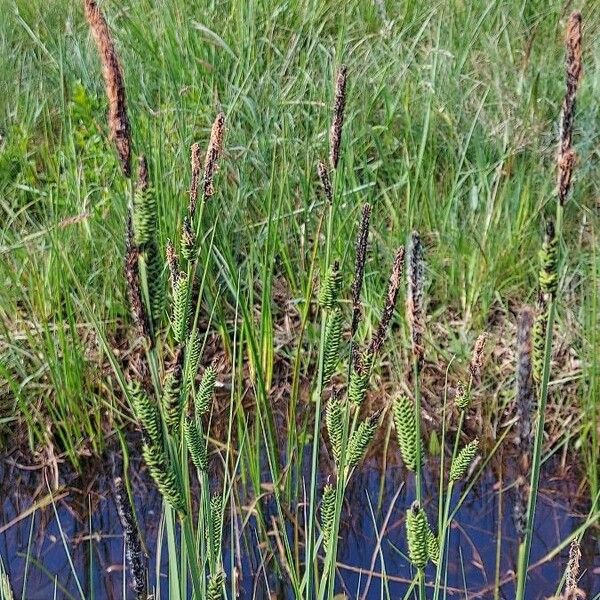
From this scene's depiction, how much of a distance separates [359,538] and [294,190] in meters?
1.11

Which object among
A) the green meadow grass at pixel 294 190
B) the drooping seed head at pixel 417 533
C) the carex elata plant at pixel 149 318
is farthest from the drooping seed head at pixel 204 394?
the green meadow grass at pixel 294 190

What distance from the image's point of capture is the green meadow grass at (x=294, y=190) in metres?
1.99

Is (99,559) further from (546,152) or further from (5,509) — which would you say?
(546,152)

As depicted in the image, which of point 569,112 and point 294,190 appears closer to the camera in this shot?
point 569,112

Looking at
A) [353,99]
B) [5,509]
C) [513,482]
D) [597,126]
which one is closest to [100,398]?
[5,509]

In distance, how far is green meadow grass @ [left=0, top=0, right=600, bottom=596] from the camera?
1986 millimetres

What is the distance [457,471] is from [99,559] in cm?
109

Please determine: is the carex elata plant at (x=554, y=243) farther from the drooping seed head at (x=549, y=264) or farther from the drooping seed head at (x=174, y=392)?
the drooping seed head at (x=174, y=392)

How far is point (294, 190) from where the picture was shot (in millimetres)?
2492

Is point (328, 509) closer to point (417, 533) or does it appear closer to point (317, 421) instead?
point (317, 421)

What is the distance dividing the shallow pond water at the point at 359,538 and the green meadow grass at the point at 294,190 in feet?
0.36

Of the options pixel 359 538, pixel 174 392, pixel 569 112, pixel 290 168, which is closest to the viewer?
pixel 569 112

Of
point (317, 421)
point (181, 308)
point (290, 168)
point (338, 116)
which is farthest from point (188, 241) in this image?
point (290, 168)

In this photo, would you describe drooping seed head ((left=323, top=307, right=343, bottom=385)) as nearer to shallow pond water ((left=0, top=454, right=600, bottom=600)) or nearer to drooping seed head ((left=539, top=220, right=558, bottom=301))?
drooping seed head ((left=539, top=220, right=558, bottom=301))
